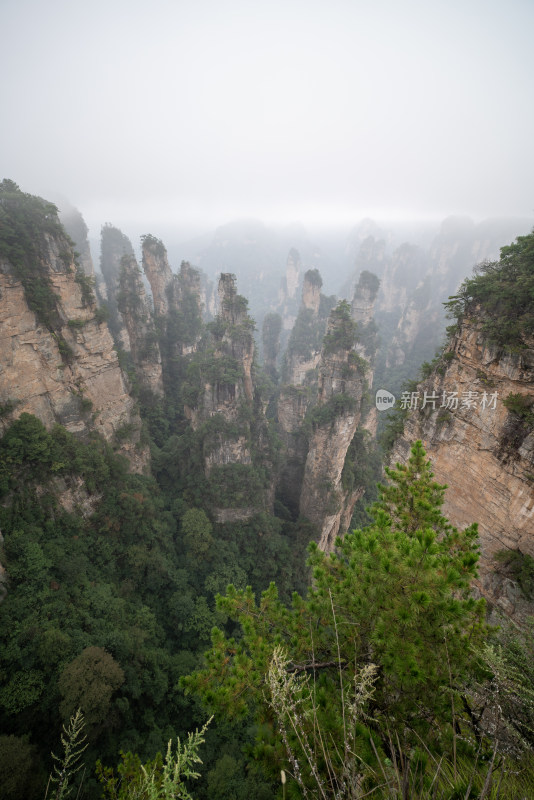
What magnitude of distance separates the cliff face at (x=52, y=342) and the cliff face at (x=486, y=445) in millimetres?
15738

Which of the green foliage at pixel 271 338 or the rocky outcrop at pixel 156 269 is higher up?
the rocky outcrop at pixel 156 269

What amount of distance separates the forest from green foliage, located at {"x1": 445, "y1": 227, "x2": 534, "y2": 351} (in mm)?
57

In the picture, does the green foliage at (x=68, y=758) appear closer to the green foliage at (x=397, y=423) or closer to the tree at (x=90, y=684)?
the tree at (x=90, y=684)

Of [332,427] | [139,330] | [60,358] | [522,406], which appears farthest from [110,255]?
[522,406]

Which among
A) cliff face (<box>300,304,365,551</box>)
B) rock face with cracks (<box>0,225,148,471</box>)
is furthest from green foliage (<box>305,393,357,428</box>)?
rock face with cracks (<box>0,225,148,471</box>)

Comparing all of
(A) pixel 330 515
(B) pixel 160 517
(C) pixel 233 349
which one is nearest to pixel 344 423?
(A) pixel 330 515

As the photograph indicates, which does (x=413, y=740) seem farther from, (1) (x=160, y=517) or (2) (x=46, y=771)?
(1) (x=160, y=517)

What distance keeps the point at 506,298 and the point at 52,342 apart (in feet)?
57.1

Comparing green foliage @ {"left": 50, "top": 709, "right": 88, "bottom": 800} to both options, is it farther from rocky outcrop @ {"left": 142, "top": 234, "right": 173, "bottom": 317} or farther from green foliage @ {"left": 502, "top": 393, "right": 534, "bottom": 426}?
rocky outcrop @ {"left": 142, "top": 234, "right": 173, "bottom": 317}

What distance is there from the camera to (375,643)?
4367 mm

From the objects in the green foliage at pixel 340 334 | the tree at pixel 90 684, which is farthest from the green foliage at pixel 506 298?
the tree at pixel 90 684

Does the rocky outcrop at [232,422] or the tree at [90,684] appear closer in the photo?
the tree at [90,684]

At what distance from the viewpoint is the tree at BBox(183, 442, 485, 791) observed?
384cm

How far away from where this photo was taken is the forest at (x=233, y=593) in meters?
3.78
